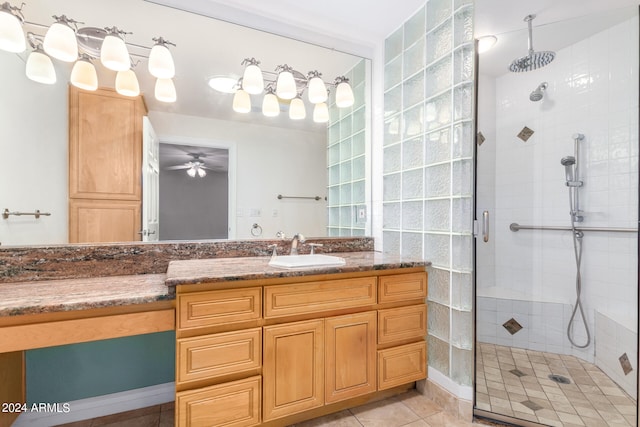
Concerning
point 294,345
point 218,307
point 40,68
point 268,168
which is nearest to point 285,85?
point 268,168

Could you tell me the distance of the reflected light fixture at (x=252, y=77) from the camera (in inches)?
78.2

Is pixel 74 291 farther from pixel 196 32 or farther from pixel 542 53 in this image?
pixel 542 53

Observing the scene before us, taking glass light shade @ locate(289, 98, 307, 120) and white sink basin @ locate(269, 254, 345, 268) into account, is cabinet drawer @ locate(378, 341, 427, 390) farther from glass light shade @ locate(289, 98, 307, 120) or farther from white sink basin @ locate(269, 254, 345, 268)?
glass light shade @ locate(289, 98, 307, 120)

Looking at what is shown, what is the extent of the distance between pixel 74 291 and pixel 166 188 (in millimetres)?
728

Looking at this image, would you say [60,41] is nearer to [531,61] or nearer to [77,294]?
[77,294]

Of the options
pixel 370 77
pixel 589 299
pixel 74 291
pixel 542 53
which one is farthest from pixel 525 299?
pixel 74 291

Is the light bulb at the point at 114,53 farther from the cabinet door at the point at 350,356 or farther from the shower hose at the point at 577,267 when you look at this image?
the shower hose at the point at 577,267

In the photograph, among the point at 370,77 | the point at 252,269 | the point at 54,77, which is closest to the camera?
the point at 252,269

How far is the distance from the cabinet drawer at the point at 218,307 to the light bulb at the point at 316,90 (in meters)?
1.44

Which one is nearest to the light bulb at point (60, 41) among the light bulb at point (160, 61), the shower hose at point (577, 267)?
the light bulb at point (160, 61)

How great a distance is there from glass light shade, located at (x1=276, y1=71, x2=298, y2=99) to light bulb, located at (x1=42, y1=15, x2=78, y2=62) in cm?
110

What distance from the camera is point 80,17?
5.37 ft

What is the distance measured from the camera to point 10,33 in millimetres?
1437

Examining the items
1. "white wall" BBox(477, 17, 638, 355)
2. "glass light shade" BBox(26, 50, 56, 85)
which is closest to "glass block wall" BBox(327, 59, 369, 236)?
"white wall" BBox(477, 17, 638, 355)
